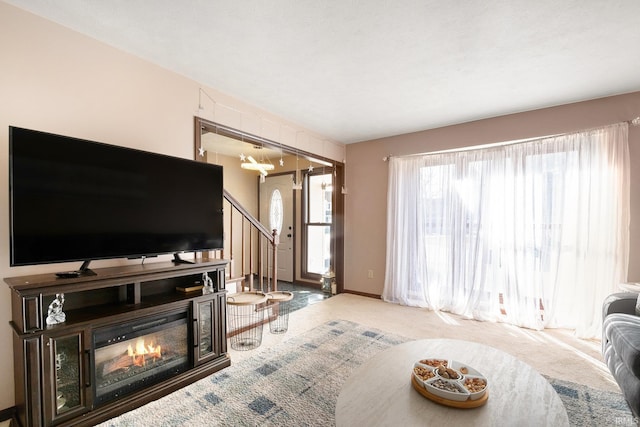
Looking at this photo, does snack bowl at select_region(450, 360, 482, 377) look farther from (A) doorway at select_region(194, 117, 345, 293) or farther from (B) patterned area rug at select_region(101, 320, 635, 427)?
(A) doorway at select_region(194, 117, 345, 293)

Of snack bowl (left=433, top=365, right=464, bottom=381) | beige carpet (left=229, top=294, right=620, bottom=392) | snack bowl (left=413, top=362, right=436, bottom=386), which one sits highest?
snack bowl (left=433, top=365, right=464, bottom=381)

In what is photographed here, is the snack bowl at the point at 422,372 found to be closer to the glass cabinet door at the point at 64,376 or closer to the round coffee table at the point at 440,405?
the round coffee table at the point at 440,405

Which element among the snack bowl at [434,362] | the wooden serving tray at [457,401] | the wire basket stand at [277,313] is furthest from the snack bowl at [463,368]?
the wire basket stand at [277,313]

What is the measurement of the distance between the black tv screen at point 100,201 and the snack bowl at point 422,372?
1.83 metres

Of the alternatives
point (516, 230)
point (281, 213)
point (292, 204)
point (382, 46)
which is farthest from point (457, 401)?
point (281, 213)

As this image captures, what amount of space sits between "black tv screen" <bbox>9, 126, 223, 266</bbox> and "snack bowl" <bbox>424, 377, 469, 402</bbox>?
6.35ft

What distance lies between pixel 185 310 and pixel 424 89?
297 cm

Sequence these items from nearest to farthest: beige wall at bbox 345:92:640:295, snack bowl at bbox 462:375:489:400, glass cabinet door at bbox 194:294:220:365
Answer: snack bowl at bbox 462:375:489:400 → glass cabinet door at bbox 194:294:220:365 → beige wall at bbox 345:92:640:295

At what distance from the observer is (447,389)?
135cm

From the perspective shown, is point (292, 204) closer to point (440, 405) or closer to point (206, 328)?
point (206, 328)

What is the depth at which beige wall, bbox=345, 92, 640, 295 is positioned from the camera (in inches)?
115

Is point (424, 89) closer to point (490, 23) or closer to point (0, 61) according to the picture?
point (490, 23)

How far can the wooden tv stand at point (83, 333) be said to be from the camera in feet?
5.05

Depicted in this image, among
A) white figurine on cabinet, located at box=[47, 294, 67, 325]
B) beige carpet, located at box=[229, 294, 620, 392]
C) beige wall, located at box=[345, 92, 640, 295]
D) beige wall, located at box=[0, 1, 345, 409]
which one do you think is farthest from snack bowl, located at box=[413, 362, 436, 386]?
beige wall, located at box=[345, 92, 640, 295]
